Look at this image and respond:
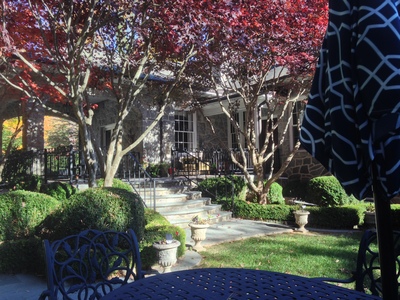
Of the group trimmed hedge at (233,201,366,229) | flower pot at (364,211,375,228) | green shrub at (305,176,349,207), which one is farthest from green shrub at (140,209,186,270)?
green shrub at (305,176,349,207)

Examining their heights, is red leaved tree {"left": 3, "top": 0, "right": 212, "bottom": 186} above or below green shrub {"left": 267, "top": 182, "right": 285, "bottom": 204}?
above

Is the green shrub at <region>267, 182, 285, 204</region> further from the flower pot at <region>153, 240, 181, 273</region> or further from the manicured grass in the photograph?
the flower pot at <region>153, 240, 181, 273</region>

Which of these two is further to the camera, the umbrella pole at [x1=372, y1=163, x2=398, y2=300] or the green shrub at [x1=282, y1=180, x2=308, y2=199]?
the green shrub at [x1=282, y1=180, x2=308, y2=199]

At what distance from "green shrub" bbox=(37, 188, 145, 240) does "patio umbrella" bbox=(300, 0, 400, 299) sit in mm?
3317

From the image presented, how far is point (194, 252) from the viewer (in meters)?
5.34

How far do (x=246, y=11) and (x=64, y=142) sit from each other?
22053mm

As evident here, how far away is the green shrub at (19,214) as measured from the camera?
486cm

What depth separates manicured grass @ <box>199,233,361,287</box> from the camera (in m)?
4.42

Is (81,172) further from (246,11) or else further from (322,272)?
(322,272)

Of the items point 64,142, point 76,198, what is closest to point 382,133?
point 76,198

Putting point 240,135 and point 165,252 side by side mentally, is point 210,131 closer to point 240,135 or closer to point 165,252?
point 240,135

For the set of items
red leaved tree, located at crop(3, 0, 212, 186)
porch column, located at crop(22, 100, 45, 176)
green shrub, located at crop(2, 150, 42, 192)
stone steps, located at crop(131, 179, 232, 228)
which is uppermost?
red leaved tree, located at crop(3, 0, 212, 186)

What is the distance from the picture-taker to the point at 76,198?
4.39 metres

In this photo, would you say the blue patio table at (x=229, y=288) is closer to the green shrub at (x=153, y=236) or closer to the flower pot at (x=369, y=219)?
the green shrub at (x=153, y=236)
